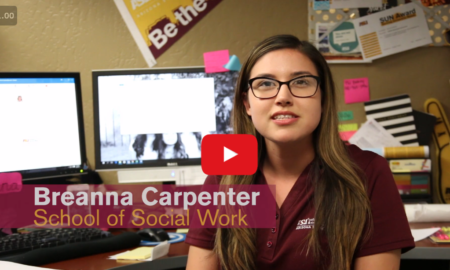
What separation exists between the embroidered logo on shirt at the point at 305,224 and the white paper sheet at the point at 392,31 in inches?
42.9

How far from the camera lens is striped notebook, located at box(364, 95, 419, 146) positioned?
5.79ft

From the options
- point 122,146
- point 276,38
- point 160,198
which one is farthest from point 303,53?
point 160,198

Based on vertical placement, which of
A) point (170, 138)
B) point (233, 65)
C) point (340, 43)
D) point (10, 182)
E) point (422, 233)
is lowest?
point (422, 233)

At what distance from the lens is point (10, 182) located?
1.31 metres

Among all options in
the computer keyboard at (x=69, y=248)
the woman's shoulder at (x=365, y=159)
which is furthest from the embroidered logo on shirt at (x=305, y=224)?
the computer keyboard at (x=69, y=248)

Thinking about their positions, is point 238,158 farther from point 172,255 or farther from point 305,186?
point 172,255

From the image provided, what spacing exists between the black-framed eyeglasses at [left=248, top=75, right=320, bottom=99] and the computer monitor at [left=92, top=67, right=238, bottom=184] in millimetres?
547

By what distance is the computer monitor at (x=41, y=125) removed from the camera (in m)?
1.32

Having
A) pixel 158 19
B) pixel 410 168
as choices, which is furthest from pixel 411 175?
pixel 158 19

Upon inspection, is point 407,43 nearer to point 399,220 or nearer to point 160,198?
point 399,220

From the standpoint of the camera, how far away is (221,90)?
5.06 feet

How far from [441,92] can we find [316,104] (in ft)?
3.65

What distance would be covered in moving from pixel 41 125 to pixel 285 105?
0.88 m

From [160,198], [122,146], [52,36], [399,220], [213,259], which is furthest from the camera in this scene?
[52,36]
